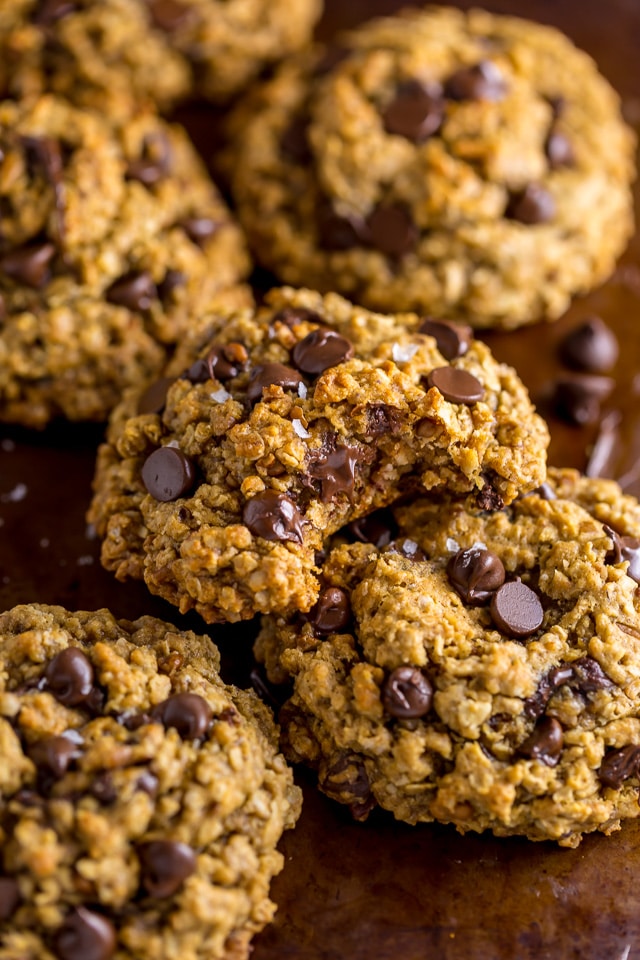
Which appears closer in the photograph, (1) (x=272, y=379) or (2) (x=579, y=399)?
(1) (x=272, y=379)

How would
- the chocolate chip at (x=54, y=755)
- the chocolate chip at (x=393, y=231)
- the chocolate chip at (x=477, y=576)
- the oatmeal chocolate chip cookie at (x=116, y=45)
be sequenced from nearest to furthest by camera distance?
1. the chocolate chip at (x=54, y=755)
2. the chocolate chip at (x=477, y=576)
3. the chocolate chip at (x=393, y=231)
4. the oatmeal chocolate chip cookie at (x=116, y=45)

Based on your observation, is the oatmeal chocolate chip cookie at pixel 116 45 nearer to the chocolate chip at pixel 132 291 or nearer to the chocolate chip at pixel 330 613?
the chocolate chip at pixel 132 291

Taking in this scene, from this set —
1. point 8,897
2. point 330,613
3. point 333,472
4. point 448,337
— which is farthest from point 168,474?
point 8,897

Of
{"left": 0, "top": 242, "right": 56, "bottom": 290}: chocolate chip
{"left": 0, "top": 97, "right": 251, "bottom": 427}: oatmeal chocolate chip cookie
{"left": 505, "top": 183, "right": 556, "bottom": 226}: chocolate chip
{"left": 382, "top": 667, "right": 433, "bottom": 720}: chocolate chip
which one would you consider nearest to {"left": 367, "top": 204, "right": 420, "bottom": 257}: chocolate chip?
{"left": 505, "top": 183, "right": 556, "bottom": 226}: chocolate chip

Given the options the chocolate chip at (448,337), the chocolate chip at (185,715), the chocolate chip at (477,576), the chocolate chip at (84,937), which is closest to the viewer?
the chocolate chip at (84,937)

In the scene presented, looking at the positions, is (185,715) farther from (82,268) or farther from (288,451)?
(82,268)

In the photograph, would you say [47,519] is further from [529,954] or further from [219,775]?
[529,954]

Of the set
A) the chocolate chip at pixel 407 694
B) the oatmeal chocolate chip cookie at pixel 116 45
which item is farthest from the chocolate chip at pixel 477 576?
the oatmeal chocolate chip cookie at pixel 116 45
